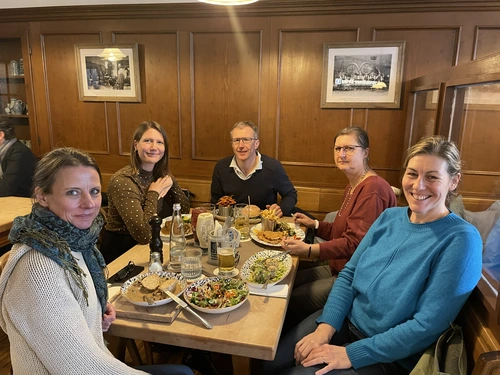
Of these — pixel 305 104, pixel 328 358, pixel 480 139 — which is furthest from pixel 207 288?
pixel 305 104

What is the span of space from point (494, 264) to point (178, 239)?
1.22m

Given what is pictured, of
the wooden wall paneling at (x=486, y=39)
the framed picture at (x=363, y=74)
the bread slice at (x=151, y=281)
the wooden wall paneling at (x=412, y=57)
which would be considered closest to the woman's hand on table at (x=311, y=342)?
the bread slice at (x=151, y=281)

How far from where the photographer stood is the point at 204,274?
4.75 feet

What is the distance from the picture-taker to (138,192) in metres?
1.96

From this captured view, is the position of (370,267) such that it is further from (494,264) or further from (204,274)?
(204,274)

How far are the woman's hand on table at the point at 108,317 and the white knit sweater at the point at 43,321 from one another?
0.20 meters

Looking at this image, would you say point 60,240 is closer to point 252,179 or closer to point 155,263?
point 155,263

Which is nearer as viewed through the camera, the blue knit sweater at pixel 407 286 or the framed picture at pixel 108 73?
the blue knit sweater at pixel 407 286

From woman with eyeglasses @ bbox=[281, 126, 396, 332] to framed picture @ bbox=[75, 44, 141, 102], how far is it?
2115 millimetres

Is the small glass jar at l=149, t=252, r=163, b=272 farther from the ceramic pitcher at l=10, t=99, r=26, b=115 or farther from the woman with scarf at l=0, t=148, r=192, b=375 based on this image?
the ceramic pitcher at l=10, t=99, r=26, b=115

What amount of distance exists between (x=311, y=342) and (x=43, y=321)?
0.89 metres

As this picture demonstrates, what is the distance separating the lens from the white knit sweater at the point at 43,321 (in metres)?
0.86

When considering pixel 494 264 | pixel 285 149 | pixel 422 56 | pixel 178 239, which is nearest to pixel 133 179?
pixel 178 239

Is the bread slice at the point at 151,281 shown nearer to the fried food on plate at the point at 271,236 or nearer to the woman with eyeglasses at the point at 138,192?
the woman with eyeglasses at the point at 138,192
